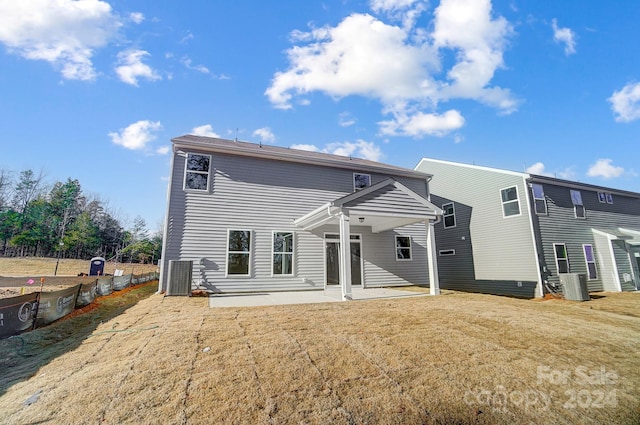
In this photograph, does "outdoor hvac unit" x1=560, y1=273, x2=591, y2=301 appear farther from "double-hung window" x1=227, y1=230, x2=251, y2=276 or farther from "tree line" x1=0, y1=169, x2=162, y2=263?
"tree line" x1=0, y1=169, x2=162, y2=263

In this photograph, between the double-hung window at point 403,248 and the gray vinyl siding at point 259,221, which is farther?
the double-hung window at point 403,248

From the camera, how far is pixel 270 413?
250 cm

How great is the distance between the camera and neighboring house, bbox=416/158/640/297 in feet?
41.8

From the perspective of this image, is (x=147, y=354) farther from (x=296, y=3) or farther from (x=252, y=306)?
(x=296, y=3)

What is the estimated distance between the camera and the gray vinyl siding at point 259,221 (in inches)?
387

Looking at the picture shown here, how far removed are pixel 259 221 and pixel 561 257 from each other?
47.1 ft

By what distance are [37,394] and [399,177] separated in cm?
1328

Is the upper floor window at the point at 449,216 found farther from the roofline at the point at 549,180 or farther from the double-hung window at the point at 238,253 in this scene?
the double-hung window at the point at 238,253

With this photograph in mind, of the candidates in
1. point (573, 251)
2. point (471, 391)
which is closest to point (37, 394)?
point (471, 391)

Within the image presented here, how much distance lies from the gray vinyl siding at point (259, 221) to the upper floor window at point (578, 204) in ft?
32.3

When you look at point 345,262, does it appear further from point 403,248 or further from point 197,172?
point 197,172

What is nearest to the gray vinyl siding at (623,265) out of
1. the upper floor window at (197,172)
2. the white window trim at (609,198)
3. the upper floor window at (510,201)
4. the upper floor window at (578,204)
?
the upper floor window at (578,204)

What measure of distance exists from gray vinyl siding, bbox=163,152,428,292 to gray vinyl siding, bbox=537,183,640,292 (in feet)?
21.7

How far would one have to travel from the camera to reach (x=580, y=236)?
1425cm
